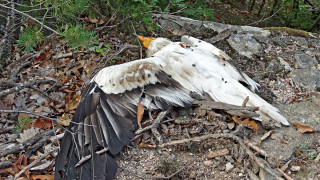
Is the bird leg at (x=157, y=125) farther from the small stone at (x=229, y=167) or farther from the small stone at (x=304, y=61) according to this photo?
the small stone at (x=304, y=61)

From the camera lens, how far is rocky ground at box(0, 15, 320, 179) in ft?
9.11

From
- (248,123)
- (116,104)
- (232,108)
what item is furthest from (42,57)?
(248,123)

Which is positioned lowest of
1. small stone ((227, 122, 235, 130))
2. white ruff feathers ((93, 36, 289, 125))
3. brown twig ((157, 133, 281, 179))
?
brown twig ((157, 133, 281, 179))

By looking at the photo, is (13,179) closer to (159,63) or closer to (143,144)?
(143,144)

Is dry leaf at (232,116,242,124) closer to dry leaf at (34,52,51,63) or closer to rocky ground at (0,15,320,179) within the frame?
rocky ground at (0,15,320,179)

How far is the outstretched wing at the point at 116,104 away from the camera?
9.69 ft

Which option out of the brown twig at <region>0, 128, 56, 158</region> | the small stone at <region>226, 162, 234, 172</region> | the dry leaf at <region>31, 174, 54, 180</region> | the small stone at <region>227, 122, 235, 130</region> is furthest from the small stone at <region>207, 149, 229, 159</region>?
the brown twig at <region>0, 128, 56, 158</region>

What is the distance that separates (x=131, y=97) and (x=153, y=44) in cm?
108

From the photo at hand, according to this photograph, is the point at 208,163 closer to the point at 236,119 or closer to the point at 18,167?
the point at 236,119

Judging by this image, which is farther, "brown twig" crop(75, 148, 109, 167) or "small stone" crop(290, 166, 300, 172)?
"brown twig" crop(75, 148, 109, 167)

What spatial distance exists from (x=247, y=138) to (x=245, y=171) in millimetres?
352

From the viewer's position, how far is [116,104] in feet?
10.5

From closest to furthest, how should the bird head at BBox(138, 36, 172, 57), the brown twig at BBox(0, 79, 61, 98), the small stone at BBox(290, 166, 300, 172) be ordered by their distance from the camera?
1. the small stone at BBox(290, 166, 300, 172)
2. the brown twig at BBox(0, 79, 61, 98)
3. the bird head at BBox(138, 36, 172, 57)

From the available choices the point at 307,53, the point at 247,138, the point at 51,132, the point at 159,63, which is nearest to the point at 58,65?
the point at 51,132
